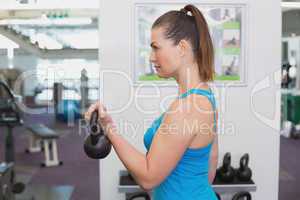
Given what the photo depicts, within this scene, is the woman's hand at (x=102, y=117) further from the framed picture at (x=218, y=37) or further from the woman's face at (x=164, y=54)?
the framed picture at (x=218, y=37)

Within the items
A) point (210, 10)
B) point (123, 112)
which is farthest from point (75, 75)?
point (210, 10)

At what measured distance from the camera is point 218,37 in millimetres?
2654

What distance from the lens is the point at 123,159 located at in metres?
1.13

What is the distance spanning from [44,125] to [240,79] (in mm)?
3135

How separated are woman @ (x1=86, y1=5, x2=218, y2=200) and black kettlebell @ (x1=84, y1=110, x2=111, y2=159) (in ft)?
0.06

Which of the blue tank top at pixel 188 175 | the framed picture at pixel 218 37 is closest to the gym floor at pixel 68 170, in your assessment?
the framed picture at pixel 218 37

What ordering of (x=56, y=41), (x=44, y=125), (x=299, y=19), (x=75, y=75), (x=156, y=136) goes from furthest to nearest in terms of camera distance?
(x=299, y=19) → (x=44, y=125) → (x=56, y=41) → (x=75, y=75) → (x=156, y=136)

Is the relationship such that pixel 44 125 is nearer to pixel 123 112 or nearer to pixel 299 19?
pixel 123 112

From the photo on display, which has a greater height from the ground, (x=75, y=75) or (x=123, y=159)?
(x=75, y=75)

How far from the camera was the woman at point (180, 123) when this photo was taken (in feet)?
3.63

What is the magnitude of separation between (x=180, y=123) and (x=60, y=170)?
3779 mm

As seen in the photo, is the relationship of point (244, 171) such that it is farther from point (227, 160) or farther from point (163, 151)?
point (163, 151)

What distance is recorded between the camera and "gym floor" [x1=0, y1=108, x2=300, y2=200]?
3918 mm

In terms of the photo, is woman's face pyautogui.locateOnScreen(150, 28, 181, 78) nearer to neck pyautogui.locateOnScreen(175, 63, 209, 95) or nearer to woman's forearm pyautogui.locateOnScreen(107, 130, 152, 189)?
neck pyautogui.locateOnScreen(175, 63, 209, 95)
